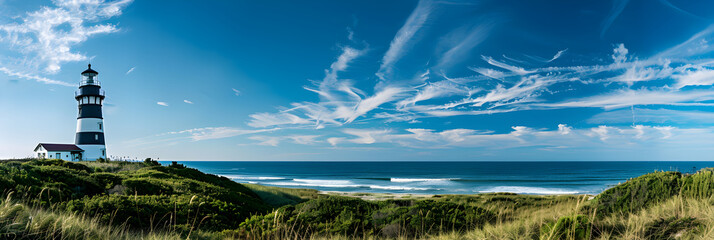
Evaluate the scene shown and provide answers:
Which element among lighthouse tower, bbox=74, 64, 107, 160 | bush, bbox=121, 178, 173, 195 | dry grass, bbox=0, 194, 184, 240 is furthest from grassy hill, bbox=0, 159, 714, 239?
lighthouse tower, bbox=74, 64, 107, 160

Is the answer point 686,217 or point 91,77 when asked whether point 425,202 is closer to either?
point 686,217

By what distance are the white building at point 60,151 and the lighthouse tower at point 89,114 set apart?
86 centimetres

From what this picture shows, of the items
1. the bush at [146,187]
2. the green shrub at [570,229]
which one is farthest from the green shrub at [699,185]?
the bush at [146,187]

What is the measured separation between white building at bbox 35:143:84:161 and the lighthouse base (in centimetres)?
55

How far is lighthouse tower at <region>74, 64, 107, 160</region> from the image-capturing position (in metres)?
39.5

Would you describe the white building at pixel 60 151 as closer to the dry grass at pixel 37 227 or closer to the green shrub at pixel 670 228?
the dry grass at pixel 37 227

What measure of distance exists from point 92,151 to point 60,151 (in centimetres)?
369

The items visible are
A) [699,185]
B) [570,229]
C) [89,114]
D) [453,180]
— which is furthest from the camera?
[453,180]

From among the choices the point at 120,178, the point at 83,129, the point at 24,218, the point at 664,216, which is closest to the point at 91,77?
the point at 83,129

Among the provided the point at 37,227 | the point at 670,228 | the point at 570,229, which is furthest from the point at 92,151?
the point at 670,228

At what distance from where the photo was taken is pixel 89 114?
39.7 metres

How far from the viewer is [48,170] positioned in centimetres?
1093

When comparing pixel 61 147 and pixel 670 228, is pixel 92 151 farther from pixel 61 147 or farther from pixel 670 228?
pixel 670 228

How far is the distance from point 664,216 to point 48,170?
599 inches
